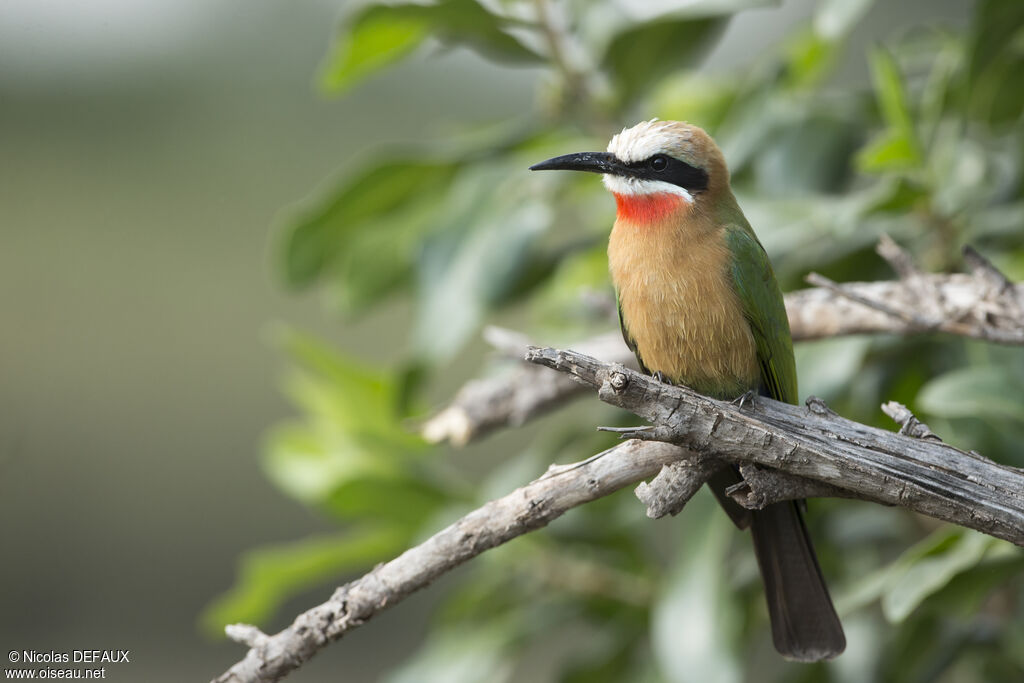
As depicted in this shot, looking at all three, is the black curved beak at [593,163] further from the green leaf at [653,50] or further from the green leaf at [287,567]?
the green leaf at [287,567]

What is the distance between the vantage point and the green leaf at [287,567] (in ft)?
6.67

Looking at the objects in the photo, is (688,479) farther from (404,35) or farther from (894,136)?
(404,35)

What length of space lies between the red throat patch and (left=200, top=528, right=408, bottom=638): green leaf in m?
0.94

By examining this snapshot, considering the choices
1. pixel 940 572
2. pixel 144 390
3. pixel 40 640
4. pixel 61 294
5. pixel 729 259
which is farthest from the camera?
pixel 144 390

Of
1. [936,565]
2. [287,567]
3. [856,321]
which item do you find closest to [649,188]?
[856,321]

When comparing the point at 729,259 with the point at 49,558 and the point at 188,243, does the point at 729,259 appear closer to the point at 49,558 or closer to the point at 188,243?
the point at 49,558

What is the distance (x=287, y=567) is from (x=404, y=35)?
1.10m

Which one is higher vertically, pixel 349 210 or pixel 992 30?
pixel 349 210

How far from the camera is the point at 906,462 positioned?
1.10 meters

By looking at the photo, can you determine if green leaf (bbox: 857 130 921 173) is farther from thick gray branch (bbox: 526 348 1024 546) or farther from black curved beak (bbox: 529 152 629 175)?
thick gray branch (bbox: 526 348 1024 546)

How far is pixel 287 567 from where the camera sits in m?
2.03

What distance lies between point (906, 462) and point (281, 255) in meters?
1.30

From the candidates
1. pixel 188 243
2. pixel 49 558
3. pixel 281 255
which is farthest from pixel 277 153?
pixel 281 255

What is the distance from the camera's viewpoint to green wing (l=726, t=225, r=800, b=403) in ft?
4.88
